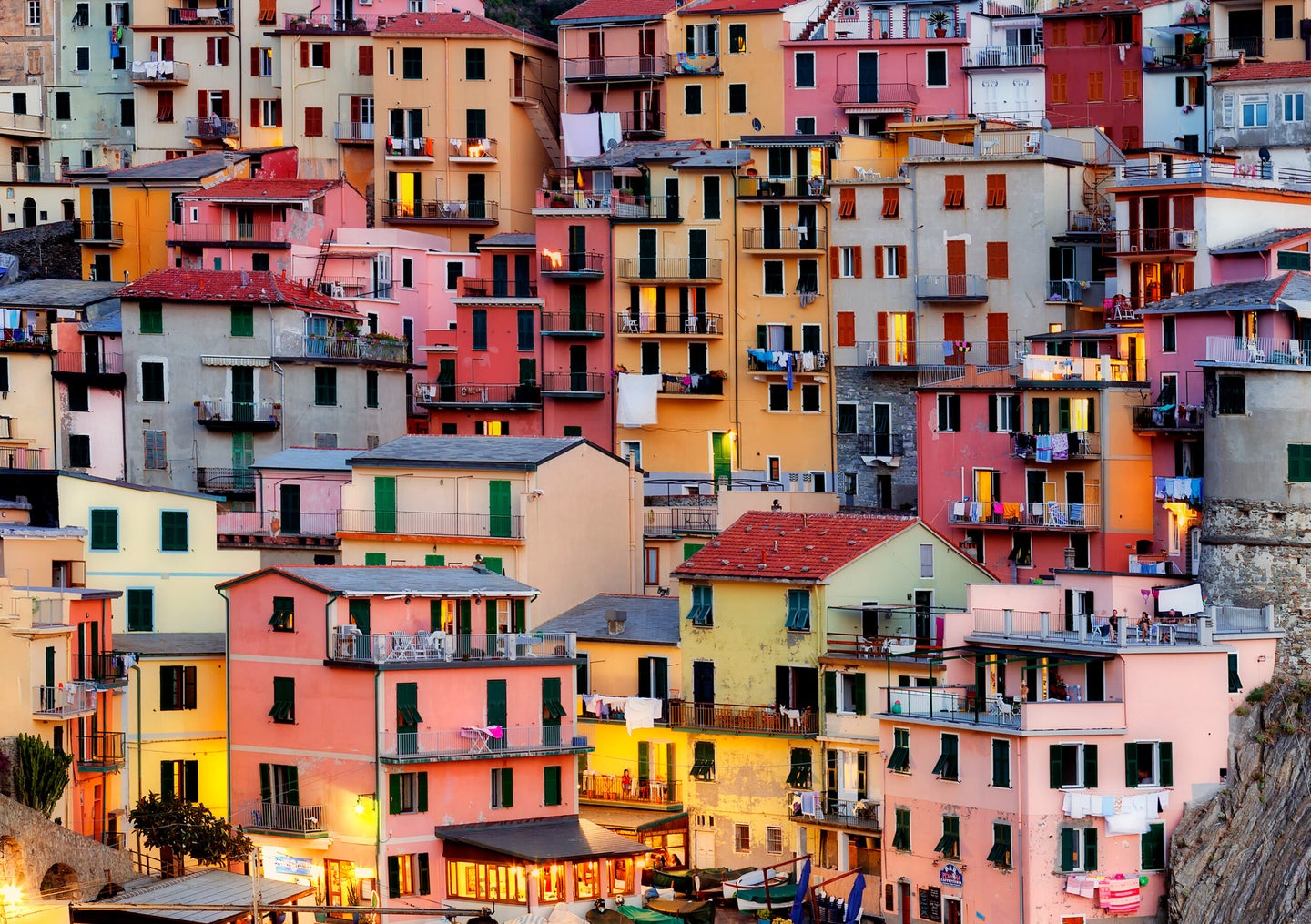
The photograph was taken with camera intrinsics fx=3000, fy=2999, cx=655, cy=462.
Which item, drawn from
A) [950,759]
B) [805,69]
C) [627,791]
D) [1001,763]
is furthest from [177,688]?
[805,69]

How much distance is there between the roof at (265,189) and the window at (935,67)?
2239 cm

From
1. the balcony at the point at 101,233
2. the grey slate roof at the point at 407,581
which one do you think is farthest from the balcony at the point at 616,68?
A: the grey slate roof at the point at 407,581

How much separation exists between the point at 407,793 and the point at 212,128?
52.9m

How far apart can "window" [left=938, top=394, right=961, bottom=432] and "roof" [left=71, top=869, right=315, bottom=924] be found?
2718 centimetres

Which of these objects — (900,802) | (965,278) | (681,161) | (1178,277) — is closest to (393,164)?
(681,161)

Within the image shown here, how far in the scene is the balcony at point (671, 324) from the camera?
344 ft

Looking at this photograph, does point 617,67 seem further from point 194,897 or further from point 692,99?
point 194,897

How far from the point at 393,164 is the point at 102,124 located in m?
21.1

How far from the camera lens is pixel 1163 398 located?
8912 cm

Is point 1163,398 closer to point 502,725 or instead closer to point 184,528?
point 502,725

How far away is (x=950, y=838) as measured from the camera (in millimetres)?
76250

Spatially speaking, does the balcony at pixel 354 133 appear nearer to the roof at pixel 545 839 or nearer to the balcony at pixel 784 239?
the balcony at pixel 784 239

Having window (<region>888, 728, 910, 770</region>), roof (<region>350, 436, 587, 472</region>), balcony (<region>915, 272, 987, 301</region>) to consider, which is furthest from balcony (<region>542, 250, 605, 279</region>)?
window (<region>888, 728, 910, 770</region>)

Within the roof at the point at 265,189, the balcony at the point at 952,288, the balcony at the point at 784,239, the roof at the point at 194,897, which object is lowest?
the roof at the point at 194,897
